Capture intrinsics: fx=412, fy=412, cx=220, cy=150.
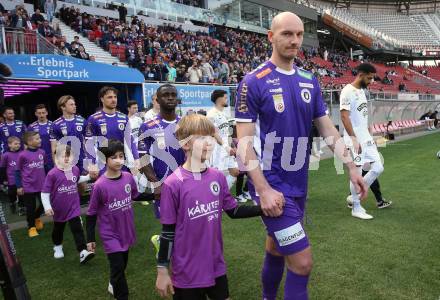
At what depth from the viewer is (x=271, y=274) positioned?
3289mm

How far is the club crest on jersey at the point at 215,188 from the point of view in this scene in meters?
2.85

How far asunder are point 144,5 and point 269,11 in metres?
18.3

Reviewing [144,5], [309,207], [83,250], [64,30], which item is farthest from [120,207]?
[144,5]

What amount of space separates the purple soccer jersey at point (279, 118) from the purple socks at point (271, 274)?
2.06 ft

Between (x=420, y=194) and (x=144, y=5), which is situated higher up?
(x=144, y=5)

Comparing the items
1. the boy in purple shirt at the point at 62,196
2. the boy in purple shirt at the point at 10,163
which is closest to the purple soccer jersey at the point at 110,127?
the boy in purple shirt at the point at 62,196

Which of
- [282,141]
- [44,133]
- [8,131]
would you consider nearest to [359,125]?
[282,141]

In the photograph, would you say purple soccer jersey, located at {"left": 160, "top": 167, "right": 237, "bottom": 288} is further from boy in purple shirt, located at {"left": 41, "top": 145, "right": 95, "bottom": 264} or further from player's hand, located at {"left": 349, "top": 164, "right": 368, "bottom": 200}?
boy in purple shirt, located at {"left": 41, "top": 145, "right": 95, "bottom": 264}

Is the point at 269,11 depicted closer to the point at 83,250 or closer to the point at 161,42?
the point at 161,42

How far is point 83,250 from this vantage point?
5.09 m

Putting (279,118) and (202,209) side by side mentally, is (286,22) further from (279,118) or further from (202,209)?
(202,209)

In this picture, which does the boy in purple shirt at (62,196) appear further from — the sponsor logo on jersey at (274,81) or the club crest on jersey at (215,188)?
the sponsor logo on jersey at (274,81)

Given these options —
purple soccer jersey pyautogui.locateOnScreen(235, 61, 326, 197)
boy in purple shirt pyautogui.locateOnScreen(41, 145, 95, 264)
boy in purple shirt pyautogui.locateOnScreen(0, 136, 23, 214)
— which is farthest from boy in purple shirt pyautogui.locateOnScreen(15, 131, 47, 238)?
purple soccer jersey pyautogui.locateOnScreen(235, 61, 326, 197)

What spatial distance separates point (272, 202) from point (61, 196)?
3.69 m
